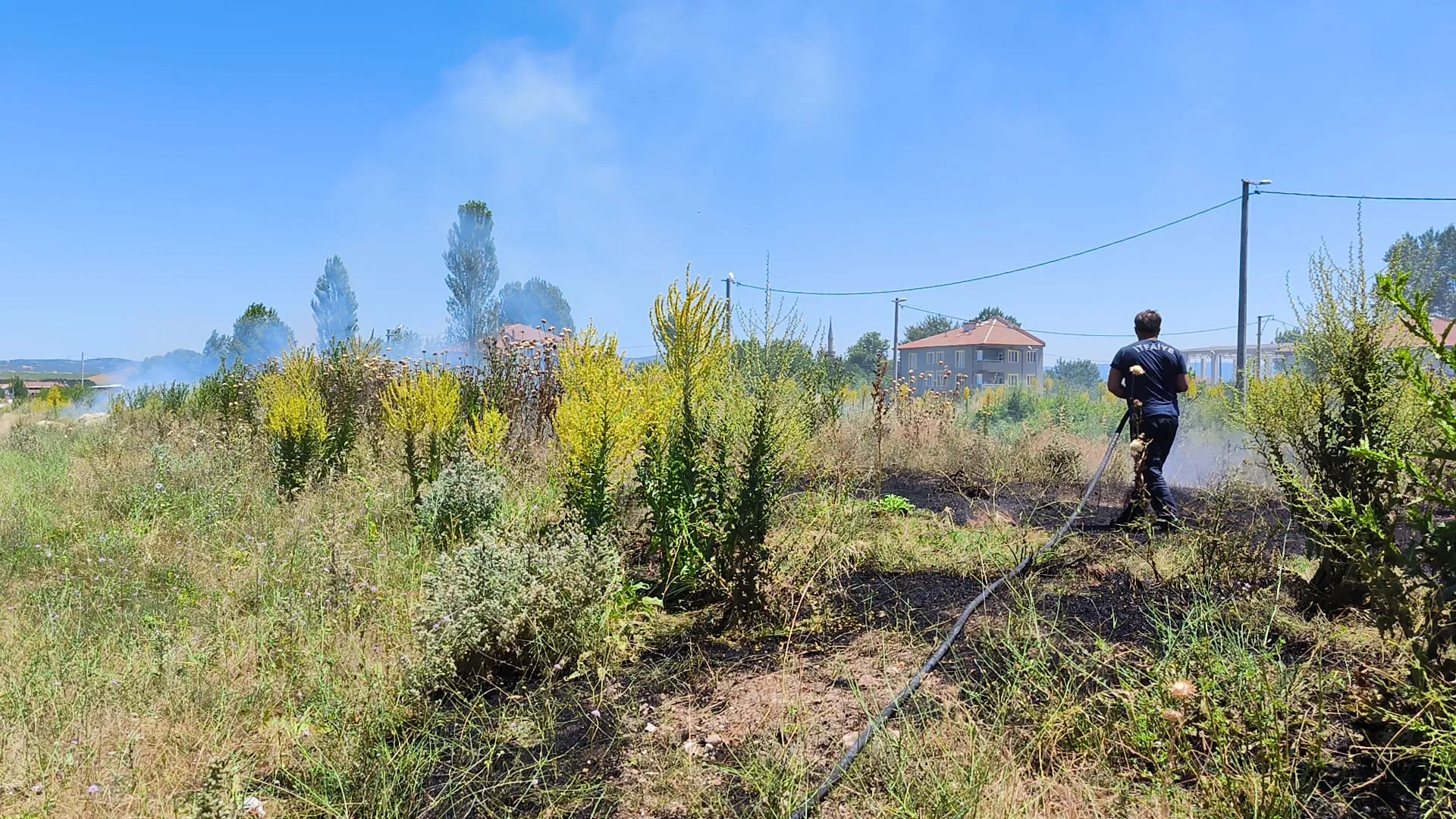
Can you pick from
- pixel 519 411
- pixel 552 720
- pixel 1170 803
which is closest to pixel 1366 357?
pixel 1170 803

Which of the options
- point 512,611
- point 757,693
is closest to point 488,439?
point 512,611

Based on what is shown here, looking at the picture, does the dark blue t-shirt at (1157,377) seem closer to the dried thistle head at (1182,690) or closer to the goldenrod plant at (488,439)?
the dried thistle head at (1182,690)

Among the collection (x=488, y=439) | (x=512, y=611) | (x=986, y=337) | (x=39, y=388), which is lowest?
(x=512, y=611)

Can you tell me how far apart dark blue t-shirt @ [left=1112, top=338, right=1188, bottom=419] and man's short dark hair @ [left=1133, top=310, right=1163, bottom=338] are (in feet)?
0.57

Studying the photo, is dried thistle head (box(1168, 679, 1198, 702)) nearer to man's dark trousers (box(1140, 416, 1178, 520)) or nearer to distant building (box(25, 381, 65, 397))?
man's dark trousers (box(1140, 416, 1178, 520))

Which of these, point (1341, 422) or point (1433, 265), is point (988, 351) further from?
point (1341, 422)

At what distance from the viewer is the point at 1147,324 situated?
541cm

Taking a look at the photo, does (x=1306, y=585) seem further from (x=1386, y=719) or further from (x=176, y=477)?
(x=176, y=477)

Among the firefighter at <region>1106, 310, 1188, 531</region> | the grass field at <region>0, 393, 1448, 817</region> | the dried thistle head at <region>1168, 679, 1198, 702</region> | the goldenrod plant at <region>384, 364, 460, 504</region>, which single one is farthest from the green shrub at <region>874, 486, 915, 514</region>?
the goldenrod plant at <region>384, 364, 460, 504</region>

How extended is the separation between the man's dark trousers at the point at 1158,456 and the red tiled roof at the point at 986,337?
49139 millimetres

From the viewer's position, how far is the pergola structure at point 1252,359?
4737mm

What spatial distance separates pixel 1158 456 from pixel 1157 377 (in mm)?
547

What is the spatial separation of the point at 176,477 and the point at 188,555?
2581mm

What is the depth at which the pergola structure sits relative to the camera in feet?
15.5
